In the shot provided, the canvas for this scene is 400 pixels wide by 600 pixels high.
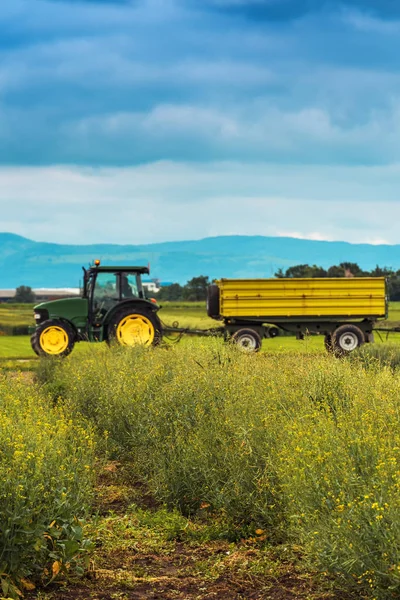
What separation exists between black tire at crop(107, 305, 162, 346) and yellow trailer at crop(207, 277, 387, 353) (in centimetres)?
318

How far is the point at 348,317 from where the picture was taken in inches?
911

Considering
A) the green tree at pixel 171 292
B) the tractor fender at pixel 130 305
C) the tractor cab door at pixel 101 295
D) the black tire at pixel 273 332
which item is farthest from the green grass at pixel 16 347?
the green tree at pixel 171 292

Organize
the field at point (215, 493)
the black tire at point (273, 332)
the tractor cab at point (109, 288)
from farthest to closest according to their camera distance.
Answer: the black tire at point (273, 332)
the tractor cab at point (109, 288)
the field at point (215, 493)

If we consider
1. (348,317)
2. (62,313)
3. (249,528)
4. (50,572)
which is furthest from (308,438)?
(348,317)

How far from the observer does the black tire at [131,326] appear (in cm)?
1994

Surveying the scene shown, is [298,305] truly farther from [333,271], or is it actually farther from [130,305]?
[333,271]

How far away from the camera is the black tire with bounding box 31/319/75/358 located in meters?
20.6

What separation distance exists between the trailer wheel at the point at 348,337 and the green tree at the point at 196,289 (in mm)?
33321

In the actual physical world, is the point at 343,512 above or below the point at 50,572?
above

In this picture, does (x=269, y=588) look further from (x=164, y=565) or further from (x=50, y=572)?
(x=50, y=572)

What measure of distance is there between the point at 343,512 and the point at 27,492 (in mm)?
2358

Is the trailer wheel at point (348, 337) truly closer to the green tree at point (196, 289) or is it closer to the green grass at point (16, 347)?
the green grass at point (16, 347)

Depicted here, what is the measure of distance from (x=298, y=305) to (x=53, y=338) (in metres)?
7.02

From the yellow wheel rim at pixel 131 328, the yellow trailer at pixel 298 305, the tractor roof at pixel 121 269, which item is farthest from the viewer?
the yellow trailer at pixel 298 305
